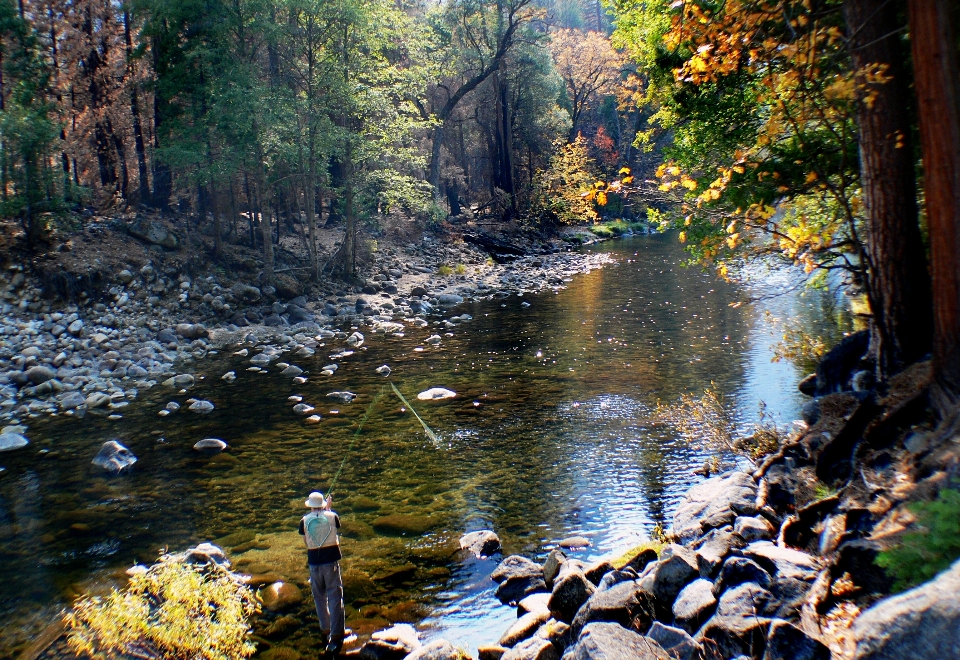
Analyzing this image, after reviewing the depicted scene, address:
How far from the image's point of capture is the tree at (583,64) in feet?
168

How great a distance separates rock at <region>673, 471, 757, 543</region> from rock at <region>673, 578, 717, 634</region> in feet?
6.16

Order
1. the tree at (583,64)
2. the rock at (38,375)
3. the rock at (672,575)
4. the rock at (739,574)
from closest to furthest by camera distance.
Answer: the rock at (739,574) → the rock at (672,575) → the rock at (38,375) → the tree at (583,64)

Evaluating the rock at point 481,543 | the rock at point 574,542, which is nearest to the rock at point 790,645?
the rock at point 574,542

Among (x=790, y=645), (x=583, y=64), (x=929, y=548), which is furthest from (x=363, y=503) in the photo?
(x=583, y=64)

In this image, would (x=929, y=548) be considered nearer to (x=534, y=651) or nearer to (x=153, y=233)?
(x=534, y=651)

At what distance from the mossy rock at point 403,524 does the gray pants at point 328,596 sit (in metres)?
2.19

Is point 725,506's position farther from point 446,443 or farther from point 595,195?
point 446,443

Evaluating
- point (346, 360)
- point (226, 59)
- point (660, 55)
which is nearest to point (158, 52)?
point (226, 59)

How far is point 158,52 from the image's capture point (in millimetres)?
26156

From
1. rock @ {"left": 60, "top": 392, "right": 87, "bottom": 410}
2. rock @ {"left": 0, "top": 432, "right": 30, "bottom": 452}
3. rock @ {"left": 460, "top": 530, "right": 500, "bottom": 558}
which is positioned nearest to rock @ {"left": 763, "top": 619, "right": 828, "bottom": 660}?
rock @ {"left": 460, "top": 530, "right": 500, "bottom": 558}

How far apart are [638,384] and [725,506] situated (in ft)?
22.8

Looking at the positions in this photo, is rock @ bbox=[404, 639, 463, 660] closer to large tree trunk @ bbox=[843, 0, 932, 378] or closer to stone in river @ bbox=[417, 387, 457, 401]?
large tree trunk @ bbox=[843, 0, 932, 378]

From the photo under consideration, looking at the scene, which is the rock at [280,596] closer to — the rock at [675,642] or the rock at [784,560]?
the rock at [675,642]

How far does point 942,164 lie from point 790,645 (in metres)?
4.53
